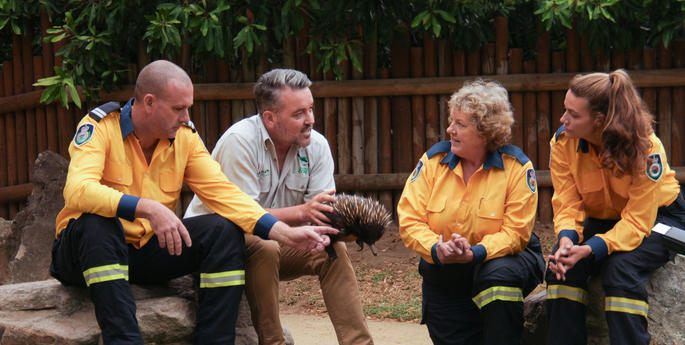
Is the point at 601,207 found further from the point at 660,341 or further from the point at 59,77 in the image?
the point at 59,77

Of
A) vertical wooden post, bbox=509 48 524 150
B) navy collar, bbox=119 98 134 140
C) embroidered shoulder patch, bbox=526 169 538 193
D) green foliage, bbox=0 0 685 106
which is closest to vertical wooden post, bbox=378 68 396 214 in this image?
green foliage, bbox=0 0 685 106

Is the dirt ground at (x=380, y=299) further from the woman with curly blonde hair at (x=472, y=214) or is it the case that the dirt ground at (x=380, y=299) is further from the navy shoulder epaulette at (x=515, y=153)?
the navy shoulder epaulette at (x=515, y=153)

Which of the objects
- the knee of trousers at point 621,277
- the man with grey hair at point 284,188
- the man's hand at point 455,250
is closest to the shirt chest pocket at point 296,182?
the man with grey hair at point 284,188

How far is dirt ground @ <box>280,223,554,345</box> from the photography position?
5.96 m

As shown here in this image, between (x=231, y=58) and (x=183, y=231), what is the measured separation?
4594mm

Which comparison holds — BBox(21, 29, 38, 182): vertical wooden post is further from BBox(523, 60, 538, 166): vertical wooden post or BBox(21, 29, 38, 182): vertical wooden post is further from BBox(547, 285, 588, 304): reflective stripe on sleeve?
BBox(547, 285, 588, 304): reflective stripe on sleeve

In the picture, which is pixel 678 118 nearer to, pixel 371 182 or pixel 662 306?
pixel 371 182

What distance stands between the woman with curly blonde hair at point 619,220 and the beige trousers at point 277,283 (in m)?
1.01

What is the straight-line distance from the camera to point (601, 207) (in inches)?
170

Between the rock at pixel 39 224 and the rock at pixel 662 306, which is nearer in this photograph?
the rock at pixel 662 306

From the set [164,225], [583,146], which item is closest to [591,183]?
[583,146]

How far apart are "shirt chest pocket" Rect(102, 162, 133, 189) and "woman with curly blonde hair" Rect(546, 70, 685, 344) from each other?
2166 millimetres

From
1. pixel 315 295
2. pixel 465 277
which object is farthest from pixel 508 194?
pixel 315 295

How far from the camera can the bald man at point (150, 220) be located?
3637 mm
